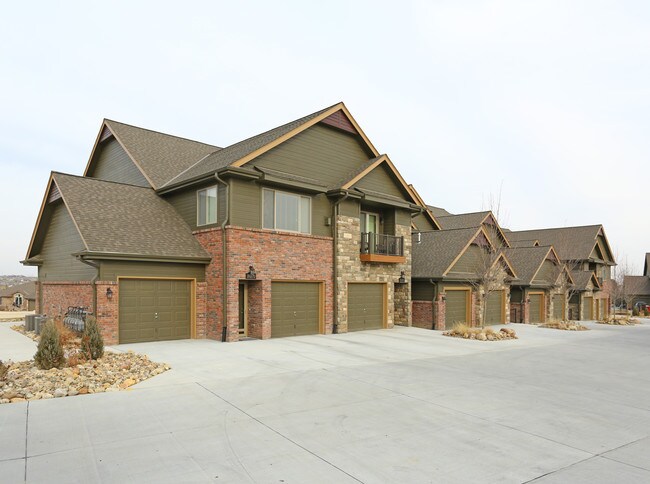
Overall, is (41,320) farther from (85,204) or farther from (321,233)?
(321,233)

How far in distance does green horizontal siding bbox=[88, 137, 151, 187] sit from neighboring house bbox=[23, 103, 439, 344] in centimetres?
15

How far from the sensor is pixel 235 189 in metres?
16.6

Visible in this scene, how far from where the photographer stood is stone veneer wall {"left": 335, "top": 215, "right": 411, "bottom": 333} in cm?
1988

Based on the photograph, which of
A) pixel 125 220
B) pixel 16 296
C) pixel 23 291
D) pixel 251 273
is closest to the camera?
pixel 251 273

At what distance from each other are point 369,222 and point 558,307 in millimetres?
19818

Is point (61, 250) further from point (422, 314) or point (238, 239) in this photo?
point (422, 314)

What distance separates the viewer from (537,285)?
100 ft

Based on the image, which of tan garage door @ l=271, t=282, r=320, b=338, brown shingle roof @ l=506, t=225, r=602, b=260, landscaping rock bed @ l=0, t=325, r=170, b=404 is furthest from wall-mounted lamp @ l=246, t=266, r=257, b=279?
brown shingle roof @ l=506, t=225, r=602, b=260

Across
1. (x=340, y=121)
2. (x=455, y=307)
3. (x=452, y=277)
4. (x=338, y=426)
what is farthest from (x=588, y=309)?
(x=338, y=426)

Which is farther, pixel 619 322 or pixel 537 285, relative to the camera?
pixel 619 322

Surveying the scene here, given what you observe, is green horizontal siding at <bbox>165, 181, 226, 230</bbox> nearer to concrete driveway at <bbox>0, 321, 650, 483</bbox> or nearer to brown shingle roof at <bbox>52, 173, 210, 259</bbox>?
brown shingle roof at <bbox>52, 173, 210, 259</bbox>

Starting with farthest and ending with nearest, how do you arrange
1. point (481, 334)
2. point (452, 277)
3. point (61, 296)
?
point (452, 277) < point (481, 334) < point (61, 296)

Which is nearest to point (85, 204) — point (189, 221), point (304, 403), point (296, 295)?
point (189, 221)

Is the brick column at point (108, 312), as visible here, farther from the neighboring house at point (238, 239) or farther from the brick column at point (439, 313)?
the brick column at point (439, 313)
